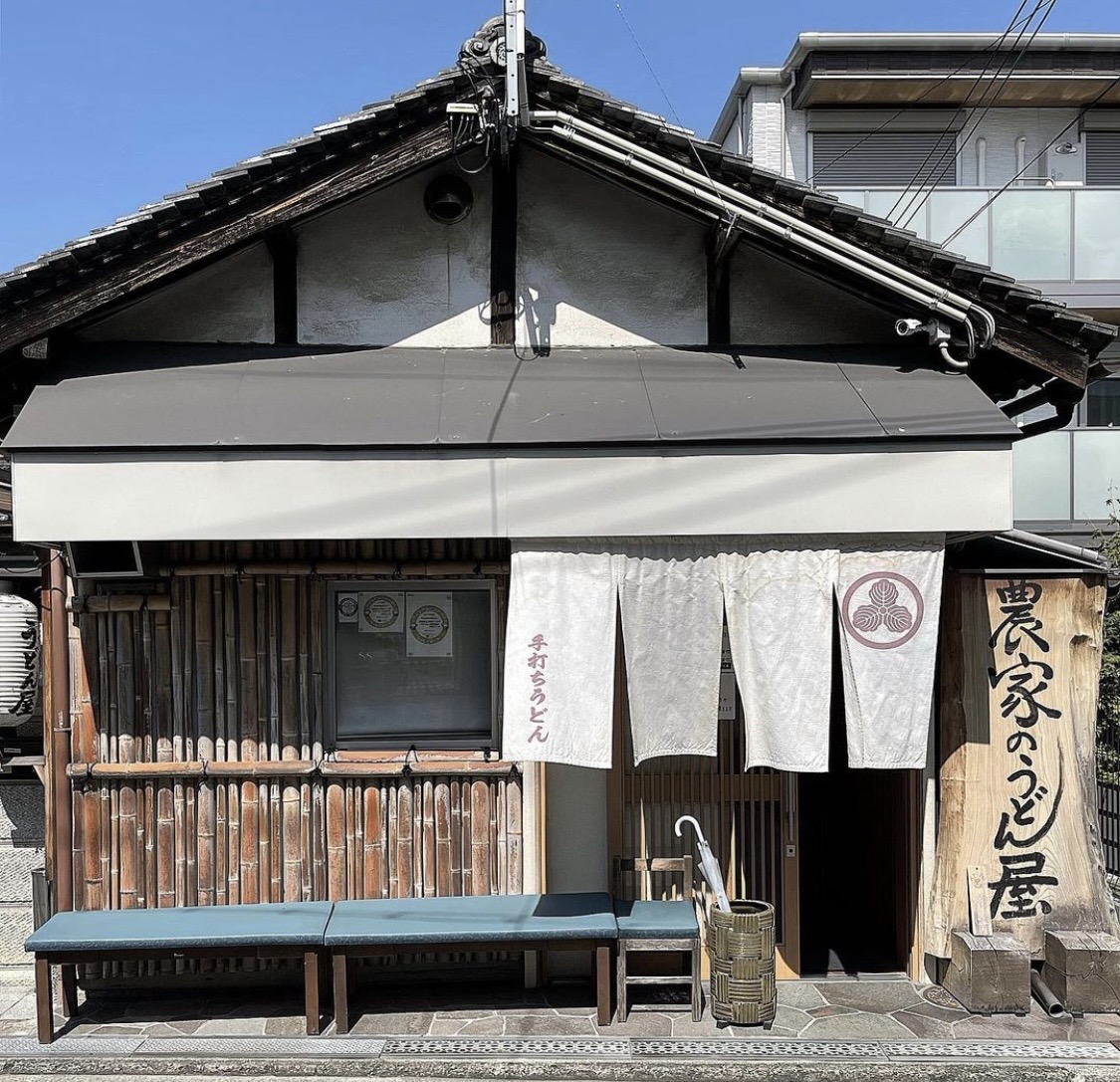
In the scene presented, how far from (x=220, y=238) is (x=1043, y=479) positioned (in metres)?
11.4

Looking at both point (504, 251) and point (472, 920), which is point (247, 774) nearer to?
point (472, 920)

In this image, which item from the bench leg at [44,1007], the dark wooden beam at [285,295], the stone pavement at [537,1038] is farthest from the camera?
the dark wooden beam at [285,295]

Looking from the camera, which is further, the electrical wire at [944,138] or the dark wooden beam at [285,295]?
the electrical wire at [944,138]

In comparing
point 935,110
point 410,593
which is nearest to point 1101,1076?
point 410,593

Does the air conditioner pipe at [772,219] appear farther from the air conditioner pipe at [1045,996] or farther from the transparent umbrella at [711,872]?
the air conditioner pipe at [1045,996]

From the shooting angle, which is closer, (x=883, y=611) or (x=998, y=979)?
(x=883, y=611)

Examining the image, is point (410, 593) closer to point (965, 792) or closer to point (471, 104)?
point (471, 104)

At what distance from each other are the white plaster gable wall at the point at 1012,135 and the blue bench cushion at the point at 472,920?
1384 centimetres

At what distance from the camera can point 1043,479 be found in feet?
43.9

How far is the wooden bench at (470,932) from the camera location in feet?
21.1

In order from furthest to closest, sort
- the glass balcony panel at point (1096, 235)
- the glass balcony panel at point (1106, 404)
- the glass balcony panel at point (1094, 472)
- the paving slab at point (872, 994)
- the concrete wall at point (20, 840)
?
the glass balcony panel at point (1106, 404) → the glass balcony panel at point (1096, 235) → the glass balcony panel at point (1094, 472) → the concrete wall at point (20, 840) → the paving slab at point (872, 994)

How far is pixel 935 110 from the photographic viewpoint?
15680 mm

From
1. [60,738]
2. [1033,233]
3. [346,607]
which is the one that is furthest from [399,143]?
[1033,233]

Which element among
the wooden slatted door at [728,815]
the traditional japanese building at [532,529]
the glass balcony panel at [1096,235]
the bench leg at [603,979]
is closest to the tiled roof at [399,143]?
the traditional japanese building at [532,529]
